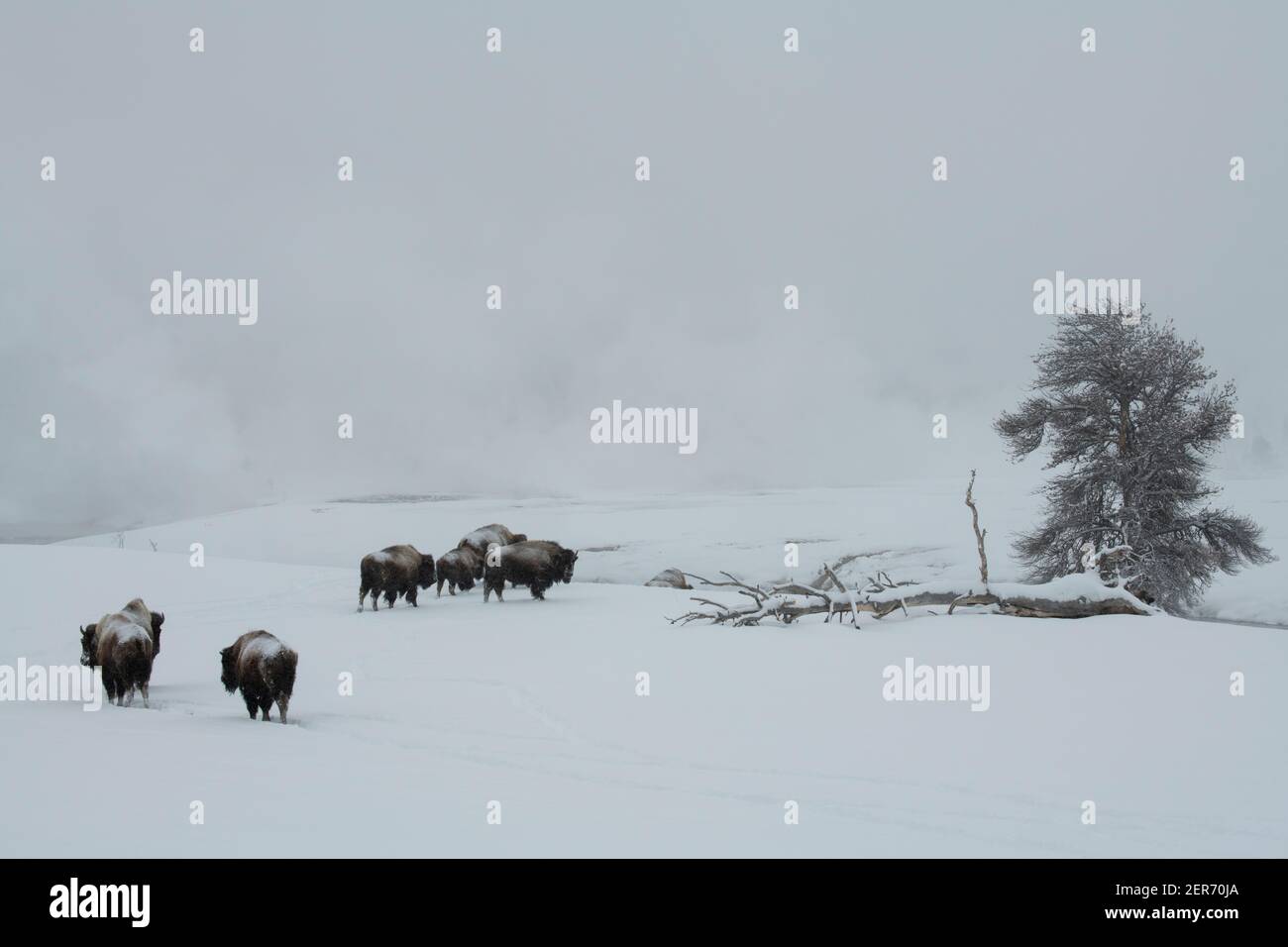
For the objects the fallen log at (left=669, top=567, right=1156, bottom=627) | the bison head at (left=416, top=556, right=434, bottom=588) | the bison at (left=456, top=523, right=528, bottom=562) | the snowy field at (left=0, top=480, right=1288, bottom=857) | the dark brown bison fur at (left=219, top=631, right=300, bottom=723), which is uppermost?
the bison at (left=456, top=523, right=528, bottom=562)

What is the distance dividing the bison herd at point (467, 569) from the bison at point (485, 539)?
3cm

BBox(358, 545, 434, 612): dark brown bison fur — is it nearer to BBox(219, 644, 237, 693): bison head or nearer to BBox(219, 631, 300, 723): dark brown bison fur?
BBox(219, 644, 237, 693): bison head

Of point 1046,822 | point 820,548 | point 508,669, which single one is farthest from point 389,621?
point 820,548

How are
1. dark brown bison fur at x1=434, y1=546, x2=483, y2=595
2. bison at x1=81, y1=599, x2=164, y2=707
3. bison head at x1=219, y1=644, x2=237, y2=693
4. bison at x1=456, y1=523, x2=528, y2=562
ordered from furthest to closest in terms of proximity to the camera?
bison at x1=456, y1=523, x2=528, y2=562, dark brown bison fur at x1=434, y1=546, x2=483, y2=595, bison head at x1=219, y1=644, x2=237, y2=693, bison at x1=81, y1=599, x2=164, y2=707

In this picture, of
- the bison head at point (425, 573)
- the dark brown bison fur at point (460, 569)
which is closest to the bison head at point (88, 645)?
the bison head at point (425, 573)

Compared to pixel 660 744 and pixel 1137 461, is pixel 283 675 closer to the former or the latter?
pixel 660 744

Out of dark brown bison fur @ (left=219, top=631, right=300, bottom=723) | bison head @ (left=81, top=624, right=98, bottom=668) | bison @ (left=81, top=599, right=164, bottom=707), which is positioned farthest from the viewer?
bison head @ (left=81, top=624, right=98, bottom=668)

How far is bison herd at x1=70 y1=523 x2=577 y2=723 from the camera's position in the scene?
8680 millimetres

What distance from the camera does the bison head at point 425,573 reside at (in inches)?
739

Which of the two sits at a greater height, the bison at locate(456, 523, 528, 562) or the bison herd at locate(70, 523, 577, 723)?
the bison at locate(456, 523, 528, 562)

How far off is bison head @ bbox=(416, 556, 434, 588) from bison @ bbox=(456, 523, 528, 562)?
1.02 meters

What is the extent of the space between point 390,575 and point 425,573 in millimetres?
1555

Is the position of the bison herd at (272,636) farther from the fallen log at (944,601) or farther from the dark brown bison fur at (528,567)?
the fallen log at (944,601)

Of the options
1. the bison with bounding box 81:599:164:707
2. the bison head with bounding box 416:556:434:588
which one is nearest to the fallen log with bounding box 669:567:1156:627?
the bison head with bounding box 416:556:434:588
